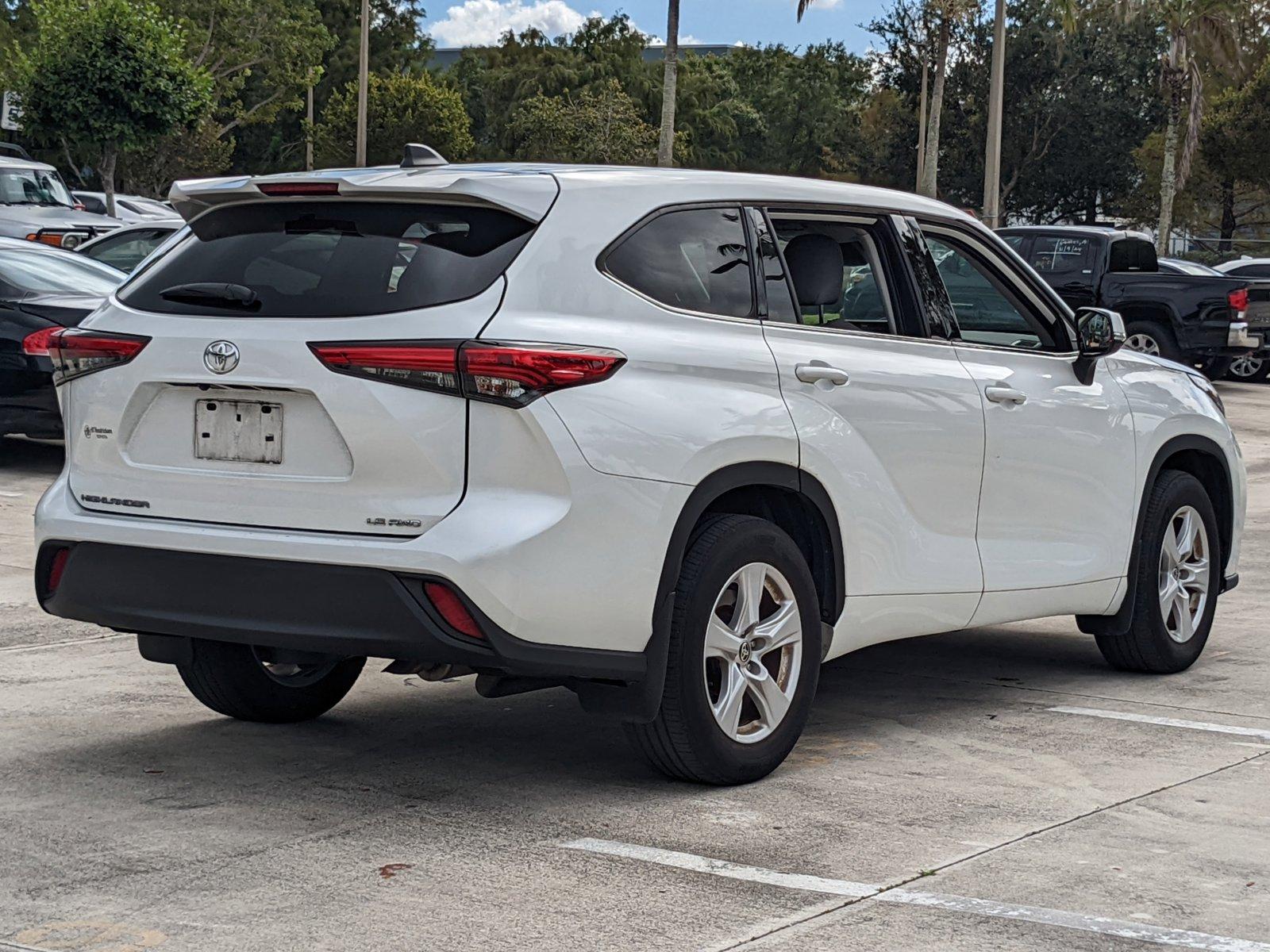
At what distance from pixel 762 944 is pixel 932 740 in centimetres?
223

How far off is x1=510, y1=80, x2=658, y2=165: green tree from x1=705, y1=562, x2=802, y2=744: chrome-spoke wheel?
69.9 metres

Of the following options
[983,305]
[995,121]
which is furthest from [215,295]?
[995,121]

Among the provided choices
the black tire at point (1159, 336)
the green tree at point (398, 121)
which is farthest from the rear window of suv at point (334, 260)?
the green tree at point (398, 121)

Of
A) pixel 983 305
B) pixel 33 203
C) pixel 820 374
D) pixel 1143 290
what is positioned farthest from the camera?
pixel 33 203

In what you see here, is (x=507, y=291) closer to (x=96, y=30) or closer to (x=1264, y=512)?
(x=1264, y=512)

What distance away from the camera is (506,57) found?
9675 centimetres

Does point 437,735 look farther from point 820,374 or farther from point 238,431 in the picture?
point 820,374

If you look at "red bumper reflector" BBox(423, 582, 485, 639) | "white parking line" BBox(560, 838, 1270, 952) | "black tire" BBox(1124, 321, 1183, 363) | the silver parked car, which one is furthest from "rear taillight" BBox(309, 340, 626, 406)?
the silver parked car

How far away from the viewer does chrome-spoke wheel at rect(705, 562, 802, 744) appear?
5355mm

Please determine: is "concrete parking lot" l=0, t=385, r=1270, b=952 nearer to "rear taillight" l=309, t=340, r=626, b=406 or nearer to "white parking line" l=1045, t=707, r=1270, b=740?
"white parking line" l=1045, t=707, r=1270, b=740

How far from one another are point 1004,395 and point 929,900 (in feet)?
7.85

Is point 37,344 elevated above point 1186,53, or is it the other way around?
point 1186,53

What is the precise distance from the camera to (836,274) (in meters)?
5.91

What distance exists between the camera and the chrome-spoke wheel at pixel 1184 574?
7367 millimetres
